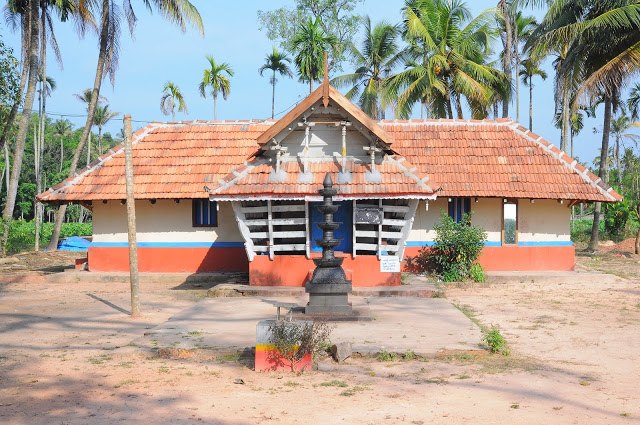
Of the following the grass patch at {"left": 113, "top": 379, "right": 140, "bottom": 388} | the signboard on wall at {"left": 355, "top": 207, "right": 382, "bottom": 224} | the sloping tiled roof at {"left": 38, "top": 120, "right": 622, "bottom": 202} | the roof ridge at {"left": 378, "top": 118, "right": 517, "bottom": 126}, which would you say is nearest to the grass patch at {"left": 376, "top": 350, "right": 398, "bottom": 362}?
the grass patch at {"left": 113, "top": 379, "right": 140, "bottom": 388}

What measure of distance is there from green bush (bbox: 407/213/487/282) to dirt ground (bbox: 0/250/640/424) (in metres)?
3.88

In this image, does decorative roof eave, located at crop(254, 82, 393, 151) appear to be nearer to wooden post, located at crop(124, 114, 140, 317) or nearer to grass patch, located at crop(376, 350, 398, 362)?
wooden post, located at crop(124, 114, 140, 317)

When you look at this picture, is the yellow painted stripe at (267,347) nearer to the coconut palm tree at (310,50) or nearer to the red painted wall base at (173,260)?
the red painted wall base at (173,260)

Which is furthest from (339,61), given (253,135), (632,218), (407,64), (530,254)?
(530,254)

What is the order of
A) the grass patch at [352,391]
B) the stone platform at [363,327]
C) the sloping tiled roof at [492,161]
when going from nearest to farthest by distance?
the grass patch at [352,391] → the stone platform at [363,327] → the sloping tiled roof at [492,161]

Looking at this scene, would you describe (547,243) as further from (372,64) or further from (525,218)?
(372,64)

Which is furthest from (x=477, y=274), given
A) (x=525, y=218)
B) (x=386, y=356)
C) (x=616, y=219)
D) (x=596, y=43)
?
(x=616, y=219)

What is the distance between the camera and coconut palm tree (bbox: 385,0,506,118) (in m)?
26.1

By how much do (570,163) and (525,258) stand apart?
2803 millimetres

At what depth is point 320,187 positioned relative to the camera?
49.1ft

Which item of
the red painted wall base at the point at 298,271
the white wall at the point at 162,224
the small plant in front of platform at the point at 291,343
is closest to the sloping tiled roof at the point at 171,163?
the white wall at the point at 162,224

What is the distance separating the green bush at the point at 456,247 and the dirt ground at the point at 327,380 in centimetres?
388

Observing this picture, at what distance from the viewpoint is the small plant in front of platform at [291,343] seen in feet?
27.4

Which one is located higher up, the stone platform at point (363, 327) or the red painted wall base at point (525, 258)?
the red painted wall base at point (525, 258)
